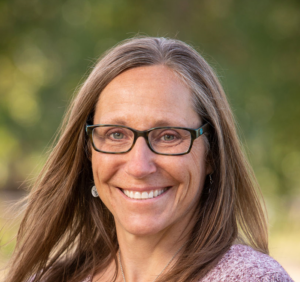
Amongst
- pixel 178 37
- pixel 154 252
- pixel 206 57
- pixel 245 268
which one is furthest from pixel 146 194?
pixel 178 37

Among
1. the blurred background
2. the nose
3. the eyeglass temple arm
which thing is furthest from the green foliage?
the nose

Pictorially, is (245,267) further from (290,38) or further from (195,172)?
(290,38)

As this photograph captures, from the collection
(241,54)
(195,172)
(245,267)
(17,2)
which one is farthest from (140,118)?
(17,2)

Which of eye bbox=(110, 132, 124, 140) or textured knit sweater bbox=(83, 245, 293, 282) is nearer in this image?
textured knit sweater bbox=(83, 245, 293, 282)

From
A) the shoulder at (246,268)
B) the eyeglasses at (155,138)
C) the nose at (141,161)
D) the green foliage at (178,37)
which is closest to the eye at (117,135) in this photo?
the eyeglasses at (155,138)

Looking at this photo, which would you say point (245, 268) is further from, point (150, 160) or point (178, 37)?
point (178, 37)

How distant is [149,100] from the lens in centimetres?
218

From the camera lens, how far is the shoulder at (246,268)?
2023 mm

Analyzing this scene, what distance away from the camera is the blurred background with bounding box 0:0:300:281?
7.88 m

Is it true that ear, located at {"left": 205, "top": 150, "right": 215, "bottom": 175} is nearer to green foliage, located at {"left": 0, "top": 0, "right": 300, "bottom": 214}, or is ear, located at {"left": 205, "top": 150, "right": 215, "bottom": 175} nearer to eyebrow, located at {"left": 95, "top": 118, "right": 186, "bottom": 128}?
eyebrow, located at {"left": 95, "top": 118, "right": 186, "bottom": 128}

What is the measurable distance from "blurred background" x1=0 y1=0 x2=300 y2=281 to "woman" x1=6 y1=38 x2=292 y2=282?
16.8 feet

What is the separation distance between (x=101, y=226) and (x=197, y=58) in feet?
3.89

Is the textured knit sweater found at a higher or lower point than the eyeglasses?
lower

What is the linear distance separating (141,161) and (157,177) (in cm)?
13
